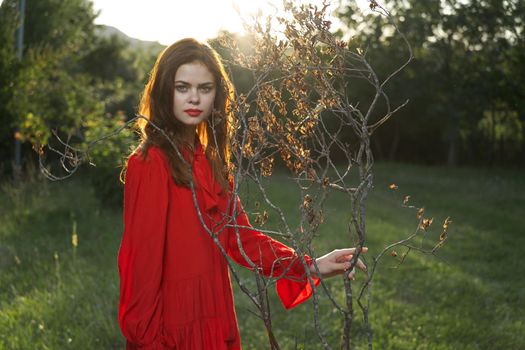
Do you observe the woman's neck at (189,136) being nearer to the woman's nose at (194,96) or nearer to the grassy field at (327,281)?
the woman's nose at (194,96)

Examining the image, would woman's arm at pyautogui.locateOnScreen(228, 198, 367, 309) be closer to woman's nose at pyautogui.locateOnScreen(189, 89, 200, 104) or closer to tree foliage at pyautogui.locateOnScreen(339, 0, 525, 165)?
woman's nose at pyautogui.locateOnScreen(189, 89, 200, 104)

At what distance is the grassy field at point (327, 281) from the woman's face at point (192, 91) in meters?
0.35

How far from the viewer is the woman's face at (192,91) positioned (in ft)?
8.64

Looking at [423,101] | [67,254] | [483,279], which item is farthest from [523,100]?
[67,254]

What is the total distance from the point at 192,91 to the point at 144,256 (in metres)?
0.61

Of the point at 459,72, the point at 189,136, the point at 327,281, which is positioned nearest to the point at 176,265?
the point at 189,136

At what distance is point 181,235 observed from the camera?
8.49ft

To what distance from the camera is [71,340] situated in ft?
16.0

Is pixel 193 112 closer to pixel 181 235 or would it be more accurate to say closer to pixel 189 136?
pixel 189 136

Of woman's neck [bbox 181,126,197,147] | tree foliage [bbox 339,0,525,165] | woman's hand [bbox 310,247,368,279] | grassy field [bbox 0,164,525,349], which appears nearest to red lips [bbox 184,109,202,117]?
woman's neck [bbox 181,126,197,147]

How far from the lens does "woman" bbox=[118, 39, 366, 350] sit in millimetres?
2451

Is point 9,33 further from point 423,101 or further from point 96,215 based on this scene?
point 423,101

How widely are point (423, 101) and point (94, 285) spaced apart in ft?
70.7

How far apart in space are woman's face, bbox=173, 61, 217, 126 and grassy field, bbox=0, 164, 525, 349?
0.35 metres
